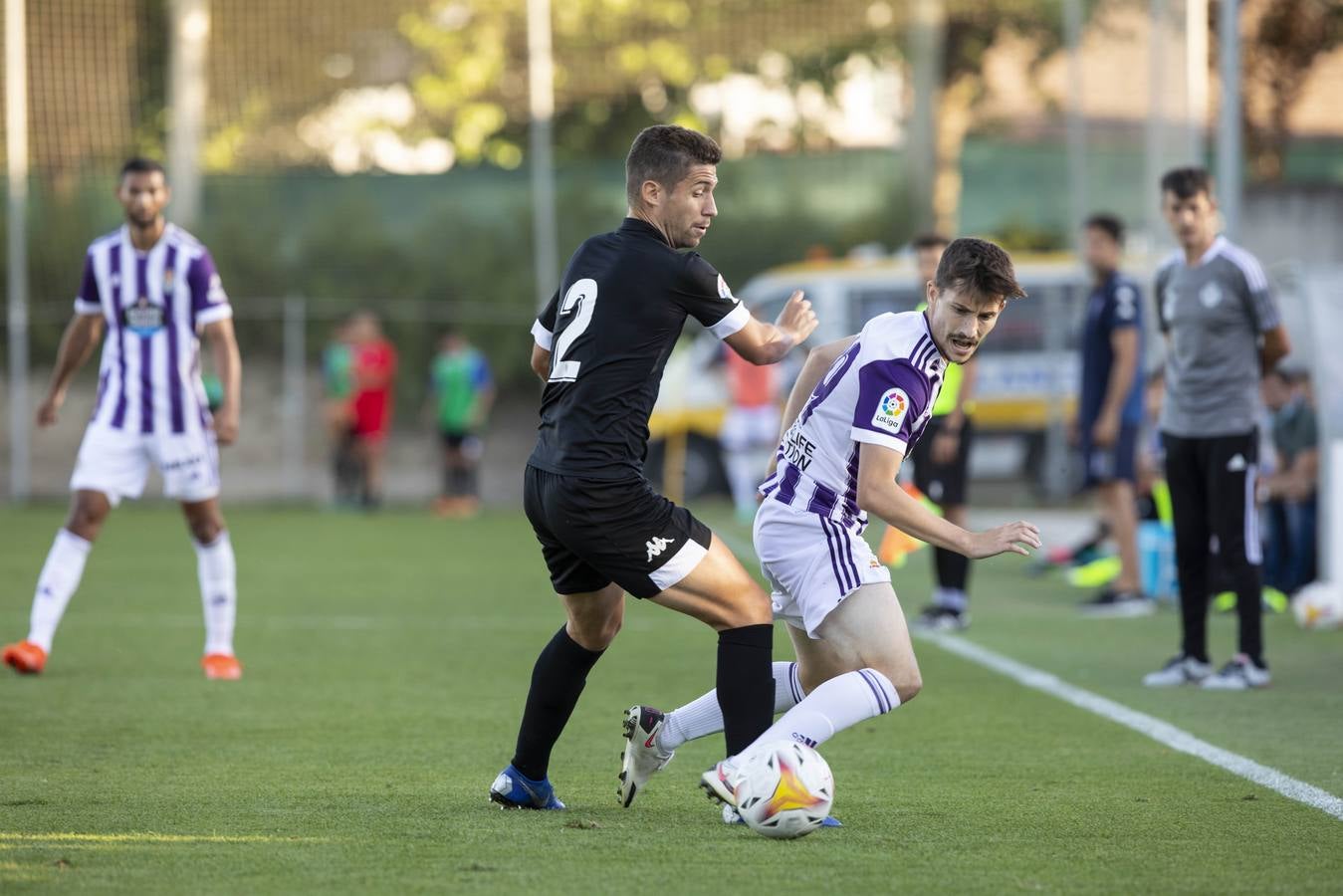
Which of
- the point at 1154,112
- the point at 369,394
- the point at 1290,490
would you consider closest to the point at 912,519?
the point at 1290,490

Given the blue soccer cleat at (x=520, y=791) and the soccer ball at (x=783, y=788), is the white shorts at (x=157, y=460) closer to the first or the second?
the blue soccer cleat at (x=520, y=791)

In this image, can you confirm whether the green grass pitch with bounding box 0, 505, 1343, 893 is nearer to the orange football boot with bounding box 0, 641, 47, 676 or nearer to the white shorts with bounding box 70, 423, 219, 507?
the orange football boot with bounding box 0, 641, 47, 676

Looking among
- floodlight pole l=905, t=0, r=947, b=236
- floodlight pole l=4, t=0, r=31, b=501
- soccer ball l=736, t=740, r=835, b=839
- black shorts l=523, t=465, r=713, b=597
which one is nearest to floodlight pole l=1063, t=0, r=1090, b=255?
Answer: floodlight pole l=905, t=0, r=947, b=236

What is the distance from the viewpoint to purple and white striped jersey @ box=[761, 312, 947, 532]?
491cm

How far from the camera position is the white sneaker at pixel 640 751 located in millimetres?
5180

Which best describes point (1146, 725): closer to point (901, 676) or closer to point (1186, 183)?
point (901, 676)

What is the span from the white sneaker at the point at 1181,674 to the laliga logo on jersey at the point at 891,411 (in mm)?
3683

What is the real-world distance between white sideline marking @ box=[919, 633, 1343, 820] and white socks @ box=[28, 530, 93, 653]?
4165 millimetres

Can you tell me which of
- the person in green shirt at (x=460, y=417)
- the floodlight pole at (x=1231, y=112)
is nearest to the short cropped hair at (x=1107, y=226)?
the floodlight pole at (x=1231, y=112)

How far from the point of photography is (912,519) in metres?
4.82

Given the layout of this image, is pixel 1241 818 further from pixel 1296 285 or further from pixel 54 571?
pixel 1296 285

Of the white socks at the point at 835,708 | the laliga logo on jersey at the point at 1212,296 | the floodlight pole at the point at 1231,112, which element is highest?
the floodlight pole at the point at 1231,112

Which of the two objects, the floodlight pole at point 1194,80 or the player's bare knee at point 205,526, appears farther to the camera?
the floodlight pole at point 1194,80

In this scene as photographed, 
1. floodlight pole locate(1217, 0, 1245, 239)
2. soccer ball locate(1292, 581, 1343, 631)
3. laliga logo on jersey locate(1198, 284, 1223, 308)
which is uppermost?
floodlight pole locate(1217, 0, 1245, 239)
